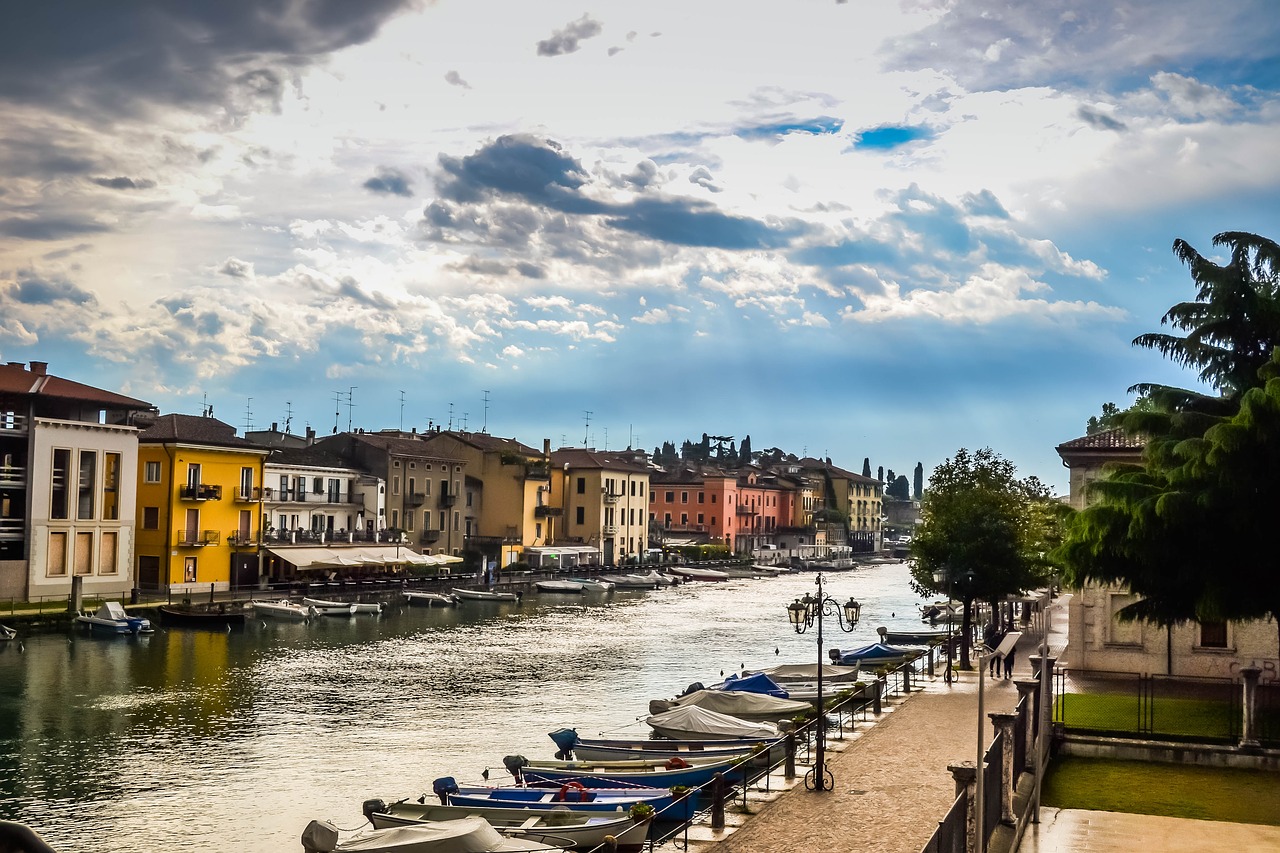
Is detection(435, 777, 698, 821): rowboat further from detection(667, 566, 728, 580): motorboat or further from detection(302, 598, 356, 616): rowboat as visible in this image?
detection(667, 566, 728, 580): motorboat

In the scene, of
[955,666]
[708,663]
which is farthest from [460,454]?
[955,666]

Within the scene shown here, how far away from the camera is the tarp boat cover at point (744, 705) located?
31.3 m

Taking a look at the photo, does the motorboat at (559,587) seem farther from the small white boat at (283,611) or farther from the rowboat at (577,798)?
the rowboat at (577,798)

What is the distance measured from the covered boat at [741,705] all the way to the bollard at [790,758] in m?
7.26

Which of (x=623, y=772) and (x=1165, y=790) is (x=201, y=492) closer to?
(x=623, y=772)

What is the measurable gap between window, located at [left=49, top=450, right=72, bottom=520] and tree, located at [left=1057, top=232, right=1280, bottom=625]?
49503 millimetres

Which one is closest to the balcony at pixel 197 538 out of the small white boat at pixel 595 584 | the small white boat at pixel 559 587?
the small white boat at pixel 559 587

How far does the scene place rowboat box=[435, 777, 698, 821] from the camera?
20500 mm

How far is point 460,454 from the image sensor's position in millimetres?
99062

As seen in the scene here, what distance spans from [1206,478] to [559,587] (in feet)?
219

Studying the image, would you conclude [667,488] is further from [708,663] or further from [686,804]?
[686,804]

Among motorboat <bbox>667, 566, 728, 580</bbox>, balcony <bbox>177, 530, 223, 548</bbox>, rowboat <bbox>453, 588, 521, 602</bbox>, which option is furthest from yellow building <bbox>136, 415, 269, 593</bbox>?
motorboat <bbox>667, 566, 728, 580</bbox>

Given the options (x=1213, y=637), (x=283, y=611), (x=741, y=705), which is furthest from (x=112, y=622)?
(x=1213, y=637)

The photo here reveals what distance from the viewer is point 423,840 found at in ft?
55.5
